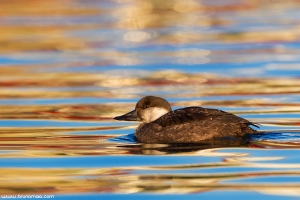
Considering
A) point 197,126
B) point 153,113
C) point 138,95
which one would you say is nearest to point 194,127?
point 197,126

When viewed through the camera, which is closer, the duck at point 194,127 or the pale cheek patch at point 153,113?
the duck at point 194,127

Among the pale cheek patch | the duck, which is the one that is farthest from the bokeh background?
the pale cheek patch

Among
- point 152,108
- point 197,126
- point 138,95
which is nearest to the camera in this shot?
point 197,126

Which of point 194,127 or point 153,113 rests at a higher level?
point 153,113

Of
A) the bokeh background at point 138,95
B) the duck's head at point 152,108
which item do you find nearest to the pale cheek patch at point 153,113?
the duck's head at point 152,108

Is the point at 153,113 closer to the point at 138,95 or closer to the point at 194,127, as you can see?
the point at 194,127

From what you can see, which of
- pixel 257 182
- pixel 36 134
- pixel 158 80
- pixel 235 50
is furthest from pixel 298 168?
pixel 235 50

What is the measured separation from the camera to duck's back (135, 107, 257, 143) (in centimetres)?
1013

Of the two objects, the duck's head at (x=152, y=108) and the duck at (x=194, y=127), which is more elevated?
the duck's head at (x=152, y=108)

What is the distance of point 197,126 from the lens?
10.2 meters

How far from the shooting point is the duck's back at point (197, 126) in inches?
399

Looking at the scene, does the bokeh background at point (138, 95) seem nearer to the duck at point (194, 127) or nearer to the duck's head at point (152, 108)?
the duck at point (194, 127)

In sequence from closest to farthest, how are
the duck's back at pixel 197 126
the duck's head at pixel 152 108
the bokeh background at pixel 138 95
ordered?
1. the bokeh background at pixel 138 95
2. the duck's back at pixel 197 126
3. the duck's head at pixel 152 108

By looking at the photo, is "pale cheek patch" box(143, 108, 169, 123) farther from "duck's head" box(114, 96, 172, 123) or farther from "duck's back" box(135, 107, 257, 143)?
"duck's back" box(135, 107, 257, 143)
